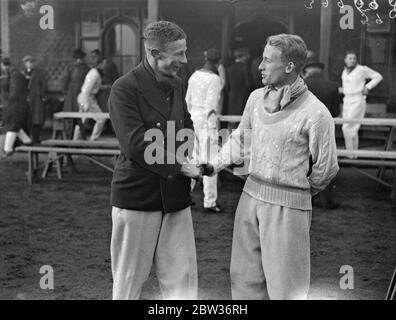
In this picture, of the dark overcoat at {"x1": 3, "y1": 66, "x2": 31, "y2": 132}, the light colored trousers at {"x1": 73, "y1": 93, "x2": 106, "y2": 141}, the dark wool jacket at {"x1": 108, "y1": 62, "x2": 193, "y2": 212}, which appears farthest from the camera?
the dark overcoat at {"x1": 3, "y1": 66, "x2": 31, "y2": 132}

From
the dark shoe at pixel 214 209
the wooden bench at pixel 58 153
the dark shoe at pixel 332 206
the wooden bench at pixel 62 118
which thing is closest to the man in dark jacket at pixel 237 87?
the wooden bench at pixel 62 118

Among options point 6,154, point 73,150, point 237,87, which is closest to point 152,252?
point 73,150

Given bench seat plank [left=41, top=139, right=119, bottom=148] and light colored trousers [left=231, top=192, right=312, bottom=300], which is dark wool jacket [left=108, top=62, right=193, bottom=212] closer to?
light colored trousers [left=231, top=192, right=312, bottom=300]

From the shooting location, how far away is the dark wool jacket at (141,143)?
9.84 ft

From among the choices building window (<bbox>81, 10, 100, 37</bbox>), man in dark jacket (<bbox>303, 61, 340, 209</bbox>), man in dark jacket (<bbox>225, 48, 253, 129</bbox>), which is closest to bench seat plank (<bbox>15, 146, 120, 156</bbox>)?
man in dark jacket (<bbox>225, 48, 253, 129</bbox>)

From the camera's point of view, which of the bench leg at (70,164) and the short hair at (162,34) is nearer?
the short hair at (162,34)

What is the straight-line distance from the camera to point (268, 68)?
311 cm

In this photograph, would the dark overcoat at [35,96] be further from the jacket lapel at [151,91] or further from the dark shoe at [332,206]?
the jacket lapel at [151,91]

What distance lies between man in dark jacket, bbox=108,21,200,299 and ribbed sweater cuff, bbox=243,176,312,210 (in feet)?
1.11

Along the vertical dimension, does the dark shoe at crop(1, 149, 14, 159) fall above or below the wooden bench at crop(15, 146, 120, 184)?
below

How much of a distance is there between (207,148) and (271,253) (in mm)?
3938

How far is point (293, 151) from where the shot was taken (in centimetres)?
309

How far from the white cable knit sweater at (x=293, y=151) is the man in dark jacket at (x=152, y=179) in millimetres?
344

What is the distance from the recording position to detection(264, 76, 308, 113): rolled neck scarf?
122 inches
